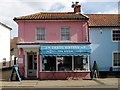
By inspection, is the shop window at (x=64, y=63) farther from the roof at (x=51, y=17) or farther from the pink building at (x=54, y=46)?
the roof at (x=51, y=17)

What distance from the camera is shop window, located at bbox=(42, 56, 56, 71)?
26.2 meters

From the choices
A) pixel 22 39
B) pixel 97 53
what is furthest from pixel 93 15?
pixel 22 39

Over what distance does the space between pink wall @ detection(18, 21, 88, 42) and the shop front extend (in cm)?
98

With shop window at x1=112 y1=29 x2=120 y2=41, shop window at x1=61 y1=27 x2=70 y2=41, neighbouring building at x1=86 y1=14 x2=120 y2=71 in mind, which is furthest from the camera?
shop window at x1=112 y1=29 x2=120 y2=41

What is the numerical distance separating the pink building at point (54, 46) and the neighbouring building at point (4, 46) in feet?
42.3

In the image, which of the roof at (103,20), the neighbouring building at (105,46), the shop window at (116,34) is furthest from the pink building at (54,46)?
the shop window at (116,34)

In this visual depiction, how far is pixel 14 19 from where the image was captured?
2609 cm

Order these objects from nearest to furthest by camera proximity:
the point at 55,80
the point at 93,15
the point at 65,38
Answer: the point at 55,80 → the point at 65,38 → the point at 93,15

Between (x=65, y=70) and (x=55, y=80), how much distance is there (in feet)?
5.33

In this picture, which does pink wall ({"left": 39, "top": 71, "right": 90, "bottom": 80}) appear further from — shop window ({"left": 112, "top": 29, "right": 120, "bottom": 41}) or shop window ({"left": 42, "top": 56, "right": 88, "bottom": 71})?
shop window ({"left": 112, "top": 29, "right": 120, "bottom": 41})

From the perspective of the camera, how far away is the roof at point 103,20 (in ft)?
95.1

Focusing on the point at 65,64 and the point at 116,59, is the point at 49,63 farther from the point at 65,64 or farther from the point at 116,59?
the point at 116,59

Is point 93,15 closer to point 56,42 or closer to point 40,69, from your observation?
point 56,42

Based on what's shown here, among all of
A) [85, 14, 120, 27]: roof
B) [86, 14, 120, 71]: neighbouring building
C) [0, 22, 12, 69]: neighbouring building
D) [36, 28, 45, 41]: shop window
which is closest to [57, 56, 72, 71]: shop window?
[36, 28, 45, 41]: shop window
